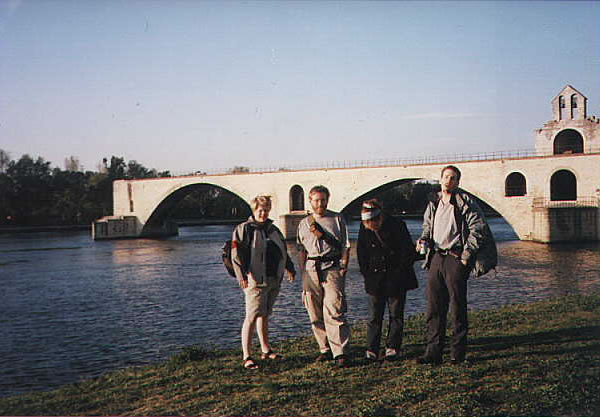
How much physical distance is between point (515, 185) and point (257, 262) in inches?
1694

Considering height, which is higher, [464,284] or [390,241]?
[390,241]

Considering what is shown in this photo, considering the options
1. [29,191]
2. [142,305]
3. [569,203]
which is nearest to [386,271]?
[142,305]

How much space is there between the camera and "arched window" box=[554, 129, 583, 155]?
47.4 metres

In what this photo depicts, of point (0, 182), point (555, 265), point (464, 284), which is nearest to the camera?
point (464, 284)

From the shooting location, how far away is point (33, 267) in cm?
3134

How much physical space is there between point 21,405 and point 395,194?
8582 cm

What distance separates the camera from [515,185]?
46.6 m

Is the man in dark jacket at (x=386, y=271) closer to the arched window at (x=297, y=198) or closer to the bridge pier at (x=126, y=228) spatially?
the arched window at (x=297, y=198)

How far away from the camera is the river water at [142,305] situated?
1095cm

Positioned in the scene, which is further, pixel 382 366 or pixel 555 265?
pixel 555 265

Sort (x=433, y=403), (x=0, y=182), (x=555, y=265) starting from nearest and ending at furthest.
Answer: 1. (x=433, y=403)
2. (x=555, y=265)
3. (x=0, y=182)

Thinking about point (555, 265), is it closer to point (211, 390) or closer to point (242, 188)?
point (211, 390)

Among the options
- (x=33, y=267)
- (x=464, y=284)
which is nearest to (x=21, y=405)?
(x=464, y=284)

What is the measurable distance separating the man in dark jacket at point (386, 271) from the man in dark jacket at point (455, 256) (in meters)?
0.34
